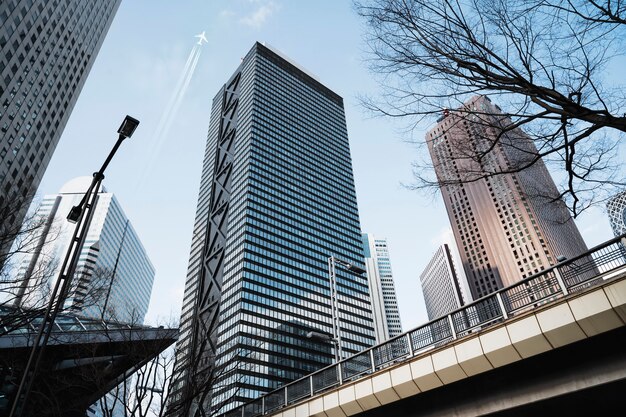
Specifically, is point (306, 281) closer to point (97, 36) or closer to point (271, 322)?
point (271, 322)

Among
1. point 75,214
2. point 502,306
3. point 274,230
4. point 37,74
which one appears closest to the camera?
point 502,306

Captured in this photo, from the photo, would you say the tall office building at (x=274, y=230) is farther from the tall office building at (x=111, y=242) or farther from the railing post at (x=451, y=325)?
the railing post at (x=451, y=325)

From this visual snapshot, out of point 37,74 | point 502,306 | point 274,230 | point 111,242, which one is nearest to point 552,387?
point 502,306

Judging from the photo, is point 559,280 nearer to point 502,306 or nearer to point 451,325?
point 502,306

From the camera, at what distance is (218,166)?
14962 cm

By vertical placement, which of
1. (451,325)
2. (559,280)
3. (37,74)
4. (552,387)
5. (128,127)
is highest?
(37,74)

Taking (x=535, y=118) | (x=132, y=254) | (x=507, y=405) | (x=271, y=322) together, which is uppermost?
(x=132, y=254)

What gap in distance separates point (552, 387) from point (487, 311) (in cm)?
223

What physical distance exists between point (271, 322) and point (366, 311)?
37.2 m

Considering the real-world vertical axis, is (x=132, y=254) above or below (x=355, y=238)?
above

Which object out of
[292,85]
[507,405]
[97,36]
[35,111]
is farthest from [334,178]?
[507,405]

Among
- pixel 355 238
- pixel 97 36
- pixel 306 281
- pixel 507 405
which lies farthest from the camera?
pixel 355 238

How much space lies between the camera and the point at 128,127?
10516 mm

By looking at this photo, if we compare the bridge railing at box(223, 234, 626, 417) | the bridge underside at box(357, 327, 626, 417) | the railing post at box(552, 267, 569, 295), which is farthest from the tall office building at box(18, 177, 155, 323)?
the railing post at box(552, 267, 569, 295)
